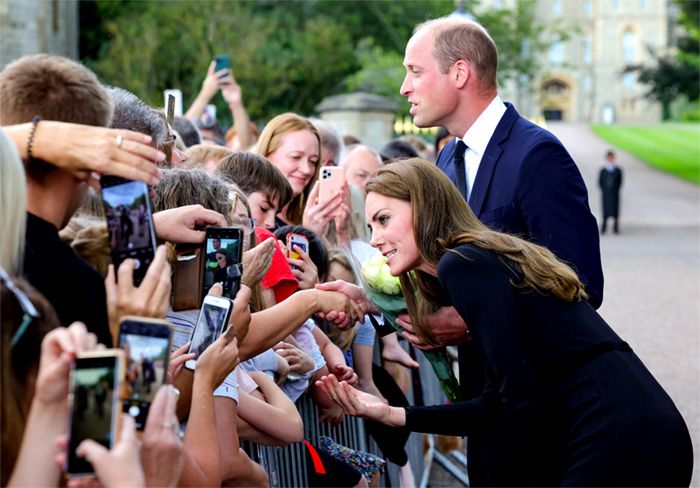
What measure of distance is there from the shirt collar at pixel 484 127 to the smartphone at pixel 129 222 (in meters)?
2.23

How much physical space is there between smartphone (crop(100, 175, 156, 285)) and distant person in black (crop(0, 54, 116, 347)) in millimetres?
84

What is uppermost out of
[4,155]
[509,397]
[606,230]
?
[4,155]

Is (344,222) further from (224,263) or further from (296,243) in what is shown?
(224,263)

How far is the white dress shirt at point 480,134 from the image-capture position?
15.9 feet

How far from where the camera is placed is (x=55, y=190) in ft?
9.26

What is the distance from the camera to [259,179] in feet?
17.5

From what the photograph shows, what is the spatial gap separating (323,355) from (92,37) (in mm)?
32707

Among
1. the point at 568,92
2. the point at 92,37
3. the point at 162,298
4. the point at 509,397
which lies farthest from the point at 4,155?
the point at 568,92

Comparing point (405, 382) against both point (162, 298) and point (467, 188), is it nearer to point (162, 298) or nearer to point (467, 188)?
point (467, 188)

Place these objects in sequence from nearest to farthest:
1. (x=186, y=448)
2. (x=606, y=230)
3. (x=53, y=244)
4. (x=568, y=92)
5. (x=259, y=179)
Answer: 1. (x=53, y=244)
2. (x=186, y=448)
3. (x=259, y=179)
4. (x=606, y=230)
5. (x=568, y=92)

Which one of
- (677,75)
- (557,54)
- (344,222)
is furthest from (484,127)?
(557,54)

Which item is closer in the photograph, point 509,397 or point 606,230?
point 509,397

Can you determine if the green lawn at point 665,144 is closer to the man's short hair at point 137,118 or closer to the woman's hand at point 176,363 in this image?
the man's short hair at point 137,118

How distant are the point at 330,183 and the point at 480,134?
1.48 m
